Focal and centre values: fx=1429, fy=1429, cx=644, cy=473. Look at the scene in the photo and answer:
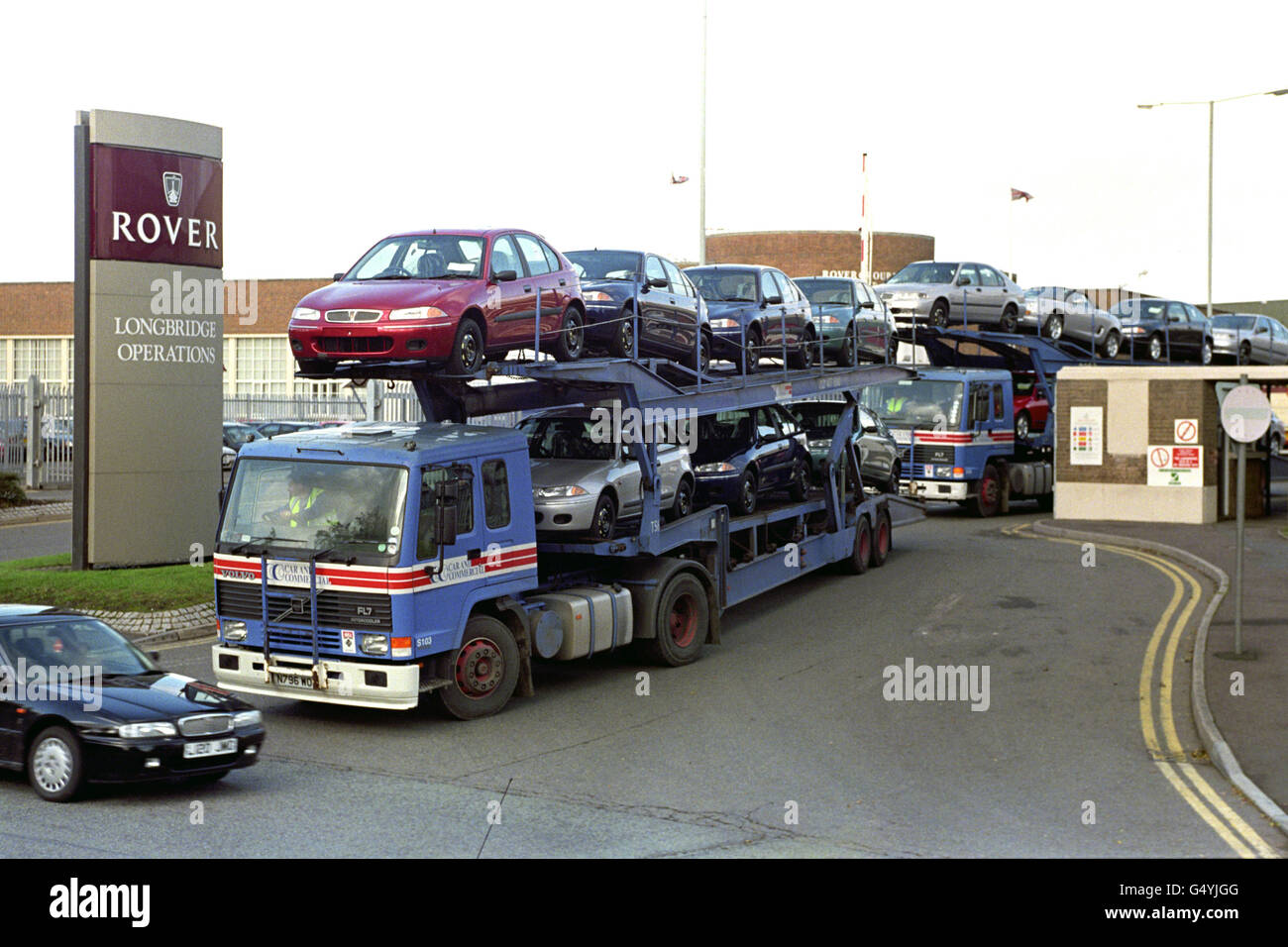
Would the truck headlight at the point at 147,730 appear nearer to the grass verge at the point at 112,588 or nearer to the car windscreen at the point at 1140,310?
the grass verge at the point at 112,588

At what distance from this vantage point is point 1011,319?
1204 inches

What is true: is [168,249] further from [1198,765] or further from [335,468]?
[1198,765]

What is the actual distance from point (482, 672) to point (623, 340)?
177 inches

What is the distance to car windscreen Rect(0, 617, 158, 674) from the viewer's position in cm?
1046

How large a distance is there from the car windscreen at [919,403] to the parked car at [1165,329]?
867 centimetres

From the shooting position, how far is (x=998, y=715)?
13.6 meters

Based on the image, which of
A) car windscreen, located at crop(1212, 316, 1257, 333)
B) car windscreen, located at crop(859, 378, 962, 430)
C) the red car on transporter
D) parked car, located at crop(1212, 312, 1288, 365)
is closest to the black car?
the red car on transporter

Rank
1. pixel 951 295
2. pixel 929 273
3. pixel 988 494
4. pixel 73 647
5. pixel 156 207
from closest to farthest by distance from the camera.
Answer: pixel 73 647 → pixel 156 207 → pixel 951 295 → pixel 929 273 → pixel 988 494

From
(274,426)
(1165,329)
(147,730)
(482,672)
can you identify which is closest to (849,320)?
(482,672)

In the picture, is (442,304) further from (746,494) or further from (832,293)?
(832,293)

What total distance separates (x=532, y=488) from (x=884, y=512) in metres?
10.1

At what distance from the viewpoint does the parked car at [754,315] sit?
18.6 meters

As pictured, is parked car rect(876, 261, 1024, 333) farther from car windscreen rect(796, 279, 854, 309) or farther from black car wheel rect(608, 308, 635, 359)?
black car wheel rect(608, 308, 635, 359)

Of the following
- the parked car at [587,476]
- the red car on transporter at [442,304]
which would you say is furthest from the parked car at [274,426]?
the red car on transporter at [442,304]
